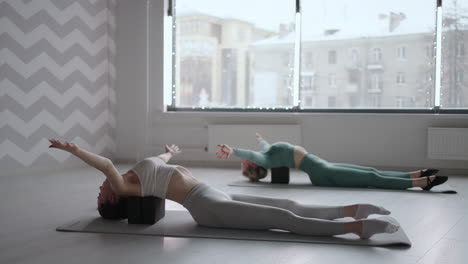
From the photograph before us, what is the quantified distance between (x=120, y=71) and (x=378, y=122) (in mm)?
3044

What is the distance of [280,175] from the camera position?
427 cm

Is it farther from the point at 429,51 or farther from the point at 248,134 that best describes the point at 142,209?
the point at 429,51

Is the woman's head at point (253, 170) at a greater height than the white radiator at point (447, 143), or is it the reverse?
the white radiator at point (447, 143)

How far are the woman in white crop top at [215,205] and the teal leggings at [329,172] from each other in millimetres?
1248

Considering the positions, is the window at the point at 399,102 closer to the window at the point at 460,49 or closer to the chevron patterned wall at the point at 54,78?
the window at the point at 460,49

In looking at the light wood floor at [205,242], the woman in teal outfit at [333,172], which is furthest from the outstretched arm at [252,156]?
the light wood floor at [205,242]

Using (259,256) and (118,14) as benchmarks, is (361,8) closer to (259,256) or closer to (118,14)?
(118,14)

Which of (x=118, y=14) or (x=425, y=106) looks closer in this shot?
(x=425, y=106)

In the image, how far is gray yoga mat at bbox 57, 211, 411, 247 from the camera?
2.34 m

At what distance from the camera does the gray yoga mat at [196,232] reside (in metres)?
2.34

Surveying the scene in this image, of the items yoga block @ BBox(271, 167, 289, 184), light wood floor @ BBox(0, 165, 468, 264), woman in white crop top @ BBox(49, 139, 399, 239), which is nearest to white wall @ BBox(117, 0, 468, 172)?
yoga block @ BBox(271, 167, 289, 184)

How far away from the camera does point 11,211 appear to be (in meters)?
3.08

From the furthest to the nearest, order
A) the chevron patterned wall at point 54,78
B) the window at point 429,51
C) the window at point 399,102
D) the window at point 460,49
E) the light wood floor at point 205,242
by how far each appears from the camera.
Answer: the window at point 399,102
the window at point 429,51
the window at point 460,49
the chevron patterned wall at point 54,78
the light wood floor at point 205,242

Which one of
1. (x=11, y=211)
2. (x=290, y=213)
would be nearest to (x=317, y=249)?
(x=290, y=213)
